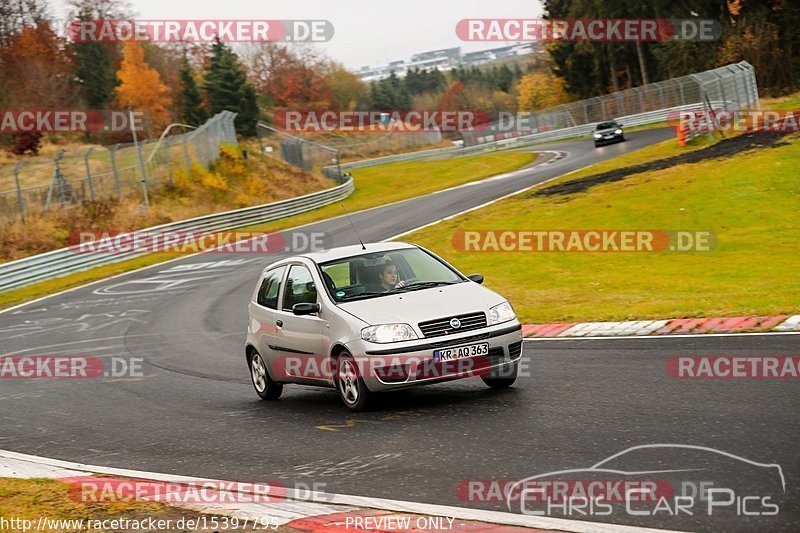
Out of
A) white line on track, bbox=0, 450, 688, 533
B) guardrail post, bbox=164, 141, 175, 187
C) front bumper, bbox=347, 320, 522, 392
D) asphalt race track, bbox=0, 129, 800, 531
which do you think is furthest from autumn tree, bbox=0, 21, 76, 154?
front bumper, bbox=347, 320, 522, 392

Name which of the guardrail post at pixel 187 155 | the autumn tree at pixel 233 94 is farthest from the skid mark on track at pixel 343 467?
the autumn tree at pixel 233 94

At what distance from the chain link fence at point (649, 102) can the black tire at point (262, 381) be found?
93.3 feet

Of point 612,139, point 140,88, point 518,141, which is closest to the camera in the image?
point 612,139

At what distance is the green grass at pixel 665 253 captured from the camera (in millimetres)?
14648

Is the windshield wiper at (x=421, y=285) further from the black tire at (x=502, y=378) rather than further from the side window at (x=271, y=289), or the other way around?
the side window at (x=271, y=289)

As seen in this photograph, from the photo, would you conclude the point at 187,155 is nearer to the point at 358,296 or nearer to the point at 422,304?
the point at 358,296

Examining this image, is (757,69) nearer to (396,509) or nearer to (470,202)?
(470,202)

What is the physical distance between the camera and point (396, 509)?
591 centimetres

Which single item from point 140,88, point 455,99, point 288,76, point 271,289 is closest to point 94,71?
point 140,88

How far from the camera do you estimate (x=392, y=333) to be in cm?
887

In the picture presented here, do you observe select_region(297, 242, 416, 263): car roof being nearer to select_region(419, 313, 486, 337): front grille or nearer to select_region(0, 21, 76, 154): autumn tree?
select_region(419, 313, 486, 337): front grille

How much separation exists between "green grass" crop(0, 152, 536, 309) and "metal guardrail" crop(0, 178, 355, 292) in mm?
370

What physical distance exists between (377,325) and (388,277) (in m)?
1.17

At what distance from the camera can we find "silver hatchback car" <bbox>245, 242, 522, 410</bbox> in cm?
886
